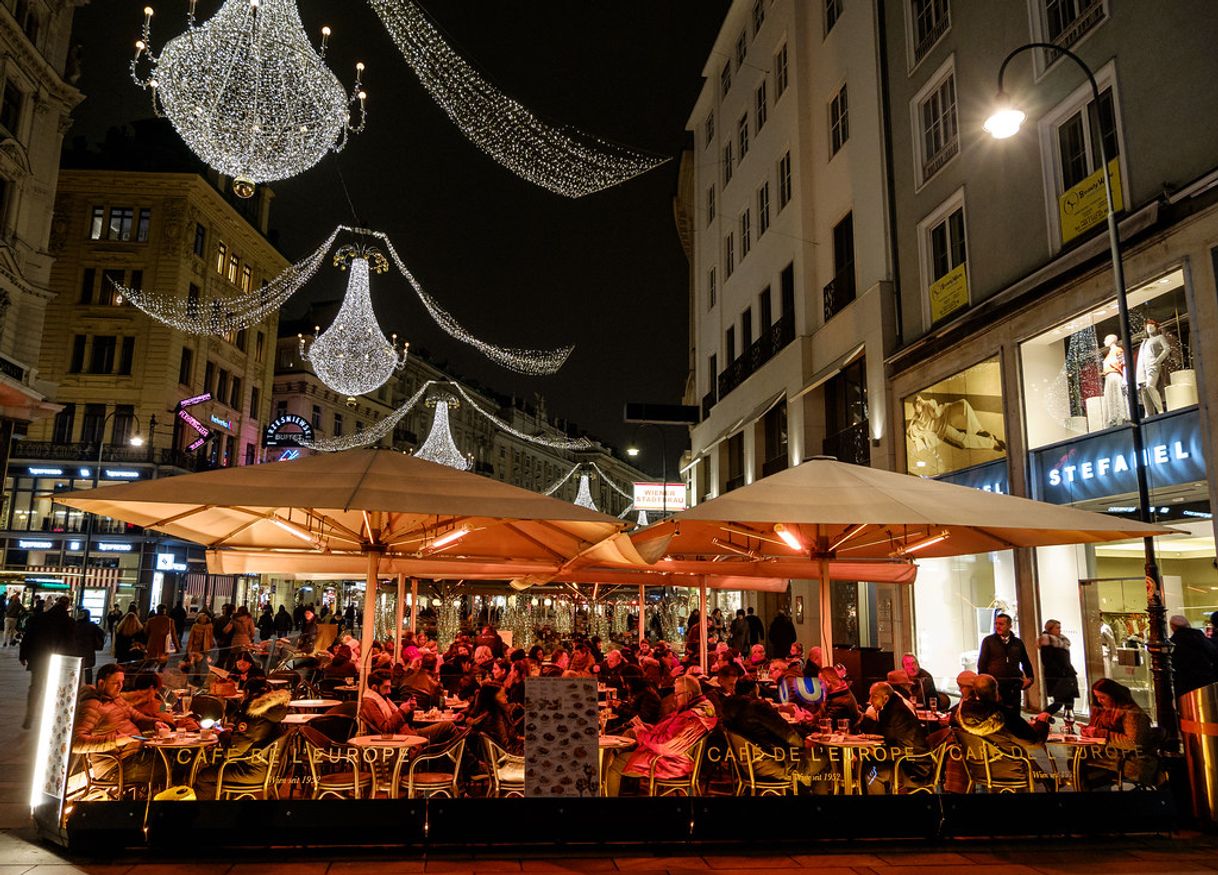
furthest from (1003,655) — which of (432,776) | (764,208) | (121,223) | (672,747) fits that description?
(121,223)

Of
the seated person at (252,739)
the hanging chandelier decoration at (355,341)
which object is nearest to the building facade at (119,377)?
the hanging chandelier decoration at (355,341)

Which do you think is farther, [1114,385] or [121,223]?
[121,223]

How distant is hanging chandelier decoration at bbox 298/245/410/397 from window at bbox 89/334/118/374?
28595mm

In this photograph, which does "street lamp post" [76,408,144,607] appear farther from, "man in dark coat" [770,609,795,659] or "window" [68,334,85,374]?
"man in dark coat" [770,609,795,659]

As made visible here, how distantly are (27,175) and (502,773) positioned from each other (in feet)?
103

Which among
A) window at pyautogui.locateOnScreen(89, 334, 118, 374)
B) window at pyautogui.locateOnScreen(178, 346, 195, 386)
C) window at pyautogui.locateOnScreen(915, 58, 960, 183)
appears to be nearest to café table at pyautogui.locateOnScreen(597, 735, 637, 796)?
window at pyautogui.locateOnScreen(915, 58, 960, 183)

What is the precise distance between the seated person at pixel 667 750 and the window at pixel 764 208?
24.0 meters

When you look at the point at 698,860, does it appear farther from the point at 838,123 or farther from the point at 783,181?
the point at 783,181

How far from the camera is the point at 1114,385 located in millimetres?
13297

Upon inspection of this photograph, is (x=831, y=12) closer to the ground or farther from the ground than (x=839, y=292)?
farther from the ground

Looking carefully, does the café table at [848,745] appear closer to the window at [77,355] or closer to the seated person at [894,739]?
the seated person at [894,739]

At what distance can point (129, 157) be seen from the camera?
46469 mm

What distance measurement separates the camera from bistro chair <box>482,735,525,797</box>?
7.65 meters

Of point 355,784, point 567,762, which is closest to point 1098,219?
point 567,762
